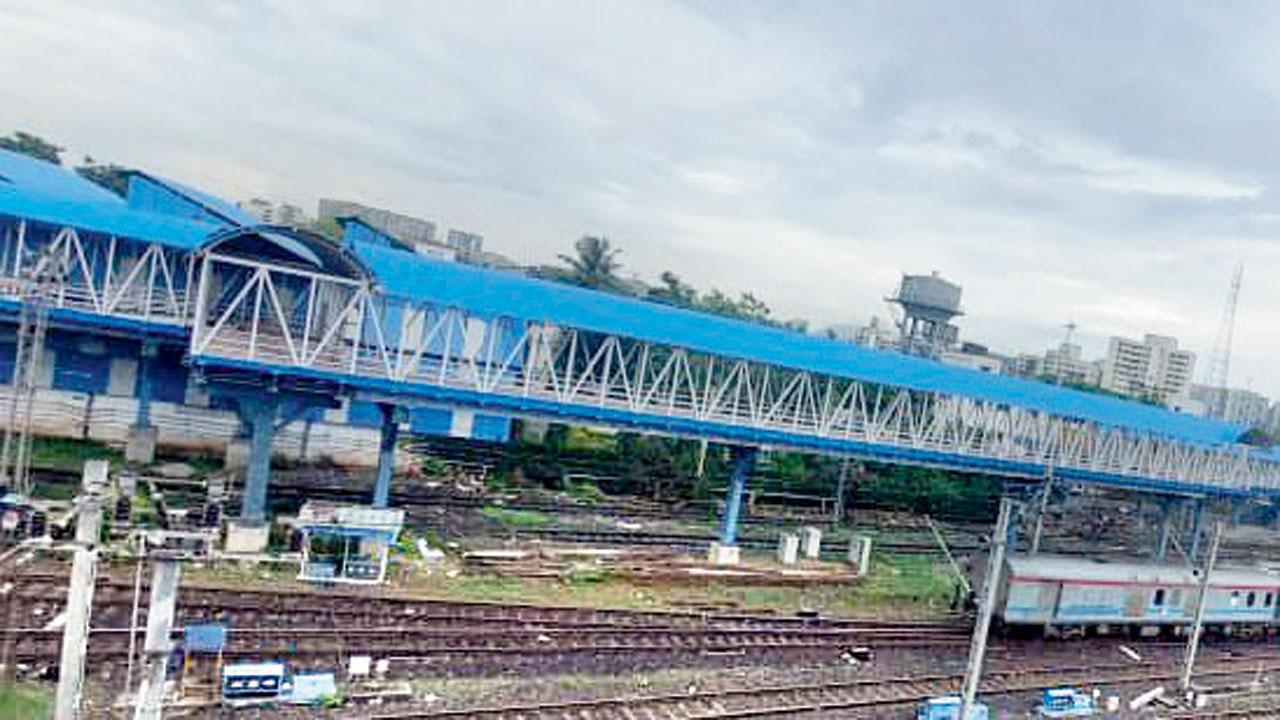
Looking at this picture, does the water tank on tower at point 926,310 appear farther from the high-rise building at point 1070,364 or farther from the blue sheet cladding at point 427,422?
the high-rise building at point 1070,364

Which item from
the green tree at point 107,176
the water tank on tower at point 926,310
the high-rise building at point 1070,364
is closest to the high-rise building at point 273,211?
the green tree at point 107,176

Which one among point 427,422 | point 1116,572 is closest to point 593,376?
point 427,422

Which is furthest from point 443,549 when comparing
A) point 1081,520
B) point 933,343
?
point 933,343

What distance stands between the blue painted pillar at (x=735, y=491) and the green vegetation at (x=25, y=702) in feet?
63.5

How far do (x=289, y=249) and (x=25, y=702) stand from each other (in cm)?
1391

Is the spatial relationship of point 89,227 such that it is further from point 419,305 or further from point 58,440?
point 419,305

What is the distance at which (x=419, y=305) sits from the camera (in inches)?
963

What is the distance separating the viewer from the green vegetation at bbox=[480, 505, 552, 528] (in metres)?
30.3

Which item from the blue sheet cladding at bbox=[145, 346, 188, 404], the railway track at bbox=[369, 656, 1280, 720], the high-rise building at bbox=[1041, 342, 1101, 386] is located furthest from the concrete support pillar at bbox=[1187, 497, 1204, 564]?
the high-rise building at bbox=[1041, 342, 1101, 386]

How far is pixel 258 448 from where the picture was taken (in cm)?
2286

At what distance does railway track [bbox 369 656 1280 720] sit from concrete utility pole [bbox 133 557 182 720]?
13.7ft

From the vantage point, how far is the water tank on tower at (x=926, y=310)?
76.4 metres

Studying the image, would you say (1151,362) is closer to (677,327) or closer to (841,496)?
(841,496)

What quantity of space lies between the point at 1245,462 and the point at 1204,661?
70.7ft
